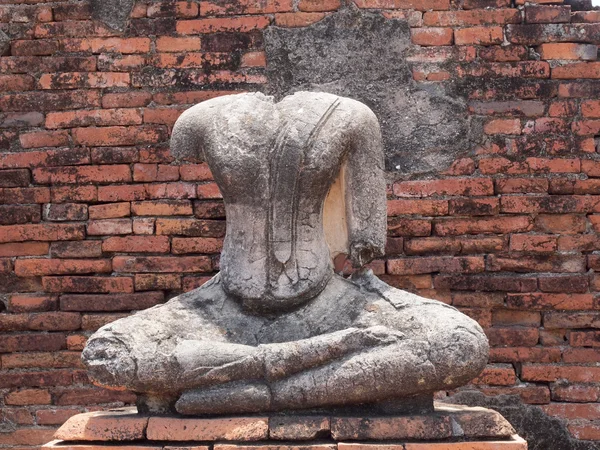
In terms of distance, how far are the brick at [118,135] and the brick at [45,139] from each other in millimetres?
64

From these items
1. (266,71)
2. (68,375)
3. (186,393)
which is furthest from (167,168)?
(186,393)

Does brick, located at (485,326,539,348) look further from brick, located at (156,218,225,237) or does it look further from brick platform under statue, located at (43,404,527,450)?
brick platform under statue, located at (43,404,527,450)

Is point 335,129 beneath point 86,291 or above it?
above

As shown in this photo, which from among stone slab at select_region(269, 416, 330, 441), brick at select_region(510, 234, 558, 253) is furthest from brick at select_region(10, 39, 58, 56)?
stone slab at select_region(269, 416, 330, 441)

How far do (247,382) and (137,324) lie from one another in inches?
18.3

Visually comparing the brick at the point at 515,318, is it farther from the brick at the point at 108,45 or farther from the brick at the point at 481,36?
the brick at the point at 108,45

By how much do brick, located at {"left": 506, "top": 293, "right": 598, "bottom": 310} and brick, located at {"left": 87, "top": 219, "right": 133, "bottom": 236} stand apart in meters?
2.05

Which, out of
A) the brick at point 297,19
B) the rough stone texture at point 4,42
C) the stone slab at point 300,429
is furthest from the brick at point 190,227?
Answer: the stone slab at point 300,429

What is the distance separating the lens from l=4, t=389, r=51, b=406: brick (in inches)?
211

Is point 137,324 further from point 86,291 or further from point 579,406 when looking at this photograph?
point 579,406

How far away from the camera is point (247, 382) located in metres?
3.48

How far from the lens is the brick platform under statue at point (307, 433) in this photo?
3.37 metres

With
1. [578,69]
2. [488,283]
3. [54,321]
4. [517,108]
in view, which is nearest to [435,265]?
[488,283]

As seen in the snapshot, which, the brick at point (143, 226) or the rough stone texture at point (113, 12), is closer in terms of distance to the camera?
the brick at point (143, 226)
